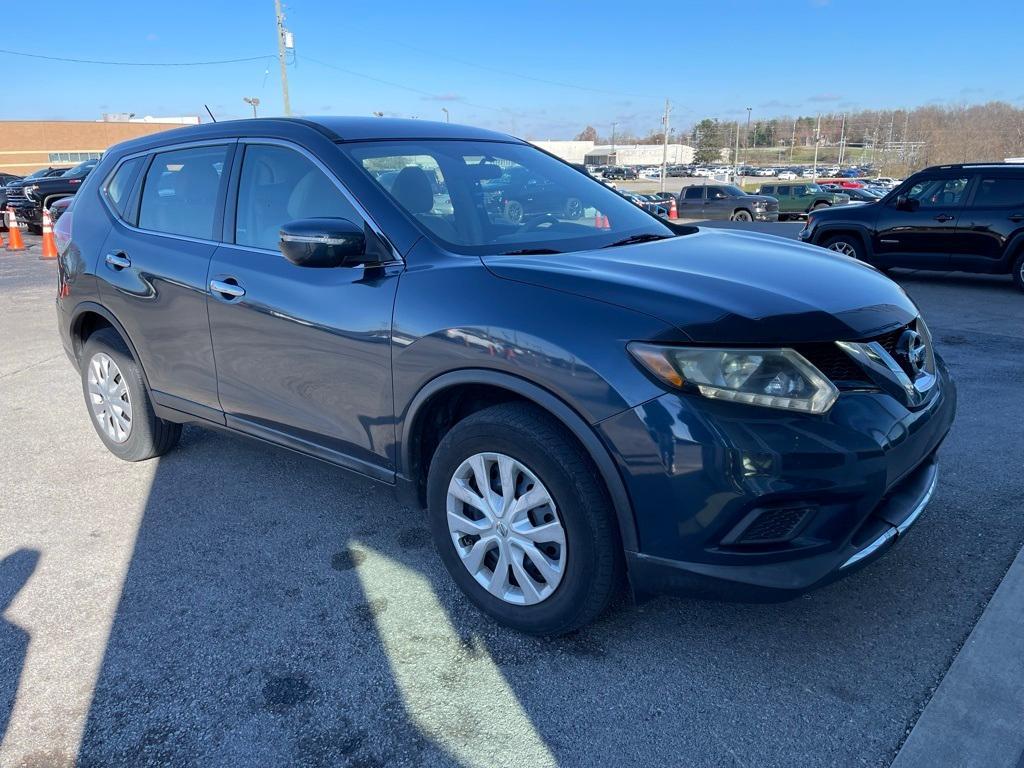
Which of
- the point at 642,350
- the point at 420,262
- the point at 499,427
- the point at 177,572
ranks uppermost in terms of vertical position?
the point at 420,262

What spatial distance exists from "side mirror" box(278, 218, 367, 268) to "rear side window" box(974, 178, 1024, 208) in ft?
33.2

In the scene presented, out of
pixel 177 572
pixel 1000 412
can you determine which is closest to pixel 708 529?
pixel 177 572

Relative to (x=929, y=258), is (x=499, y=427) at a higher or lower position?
higher

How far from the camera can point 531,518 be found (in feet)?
8.23

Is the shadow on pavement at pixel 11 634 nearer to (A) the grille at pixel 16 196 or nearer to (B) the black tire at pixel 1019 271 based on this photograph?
(B) the black tire at pixel 1019 271

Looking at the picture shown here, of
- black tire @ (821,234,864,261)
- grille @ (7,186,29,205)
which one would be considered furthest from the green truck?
grille @ (7,186,29,205)

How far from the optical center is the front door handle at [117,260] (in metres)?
3.88

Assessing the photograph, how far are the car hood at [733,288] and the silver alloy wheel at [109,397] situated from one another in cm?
272

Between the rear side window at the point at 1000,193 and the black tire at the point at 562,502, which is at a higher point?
the rear side window at the point at 1000,193

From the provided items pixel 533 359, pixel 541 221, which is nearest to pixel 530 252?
pixel 541 221

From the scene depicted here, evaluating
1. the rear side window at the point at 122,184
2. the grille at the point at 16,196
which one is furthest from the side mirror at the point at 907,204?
the grille at the point at 16,196

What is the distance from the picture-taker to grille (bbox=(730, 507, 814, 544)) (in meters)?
2.13

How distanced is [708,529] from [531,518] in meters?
0.61

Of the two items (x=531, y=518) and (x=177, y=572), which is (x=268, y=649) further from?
(x=531, y=518)
